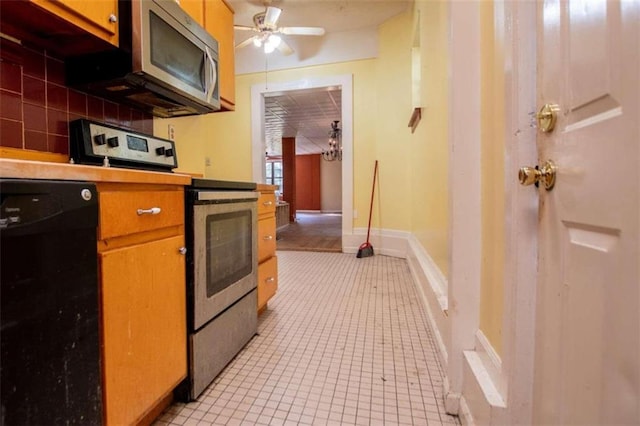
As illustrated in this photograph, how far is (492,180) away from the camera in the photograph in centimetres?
98

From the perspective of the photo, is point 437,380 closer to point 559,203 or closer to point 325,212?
point 559,203

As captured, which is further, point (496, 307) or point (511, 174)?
point (496, 307)

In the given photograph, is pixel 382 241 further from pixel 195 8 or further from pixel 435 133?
pixel 195 8

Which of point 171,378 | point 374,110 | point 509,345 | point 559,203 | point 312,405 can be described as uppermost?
point 374,110

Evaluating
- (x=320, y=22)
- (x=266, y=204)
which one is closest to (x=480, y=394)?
(x=266, y=204)

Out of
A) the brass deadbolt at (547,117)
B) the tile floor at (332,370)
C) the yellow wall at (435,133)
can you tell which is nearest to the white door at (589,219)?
the brass deadbolt at (547,117)

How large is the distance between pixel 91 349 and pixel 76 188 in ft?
1.28

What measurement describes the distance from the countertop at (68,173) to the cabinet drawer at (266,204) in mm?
830

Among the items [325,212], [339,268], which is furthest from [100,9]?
[325,212]

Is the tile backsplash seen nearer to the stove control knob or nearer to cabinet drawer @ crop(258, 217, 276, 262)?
the stove control knob

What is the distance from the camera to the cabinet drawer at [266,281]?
1757 millimetres

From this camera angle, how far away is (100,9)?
1049mm

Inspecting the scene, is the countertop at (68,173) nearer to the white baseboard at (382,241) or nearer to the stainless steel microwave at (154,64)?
the stainless steel microwave at (154,64)

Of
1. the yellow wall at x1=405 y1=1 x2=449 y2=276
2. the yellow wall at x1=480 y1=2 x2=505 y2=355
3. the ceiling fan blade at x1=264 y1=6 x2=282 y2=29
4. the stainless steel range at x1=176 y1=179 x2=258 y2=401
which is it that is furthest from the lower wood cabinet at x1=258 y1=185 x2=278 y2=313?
the ceiling fan blade at x1=264 y1=6 x2=282 y2=29
